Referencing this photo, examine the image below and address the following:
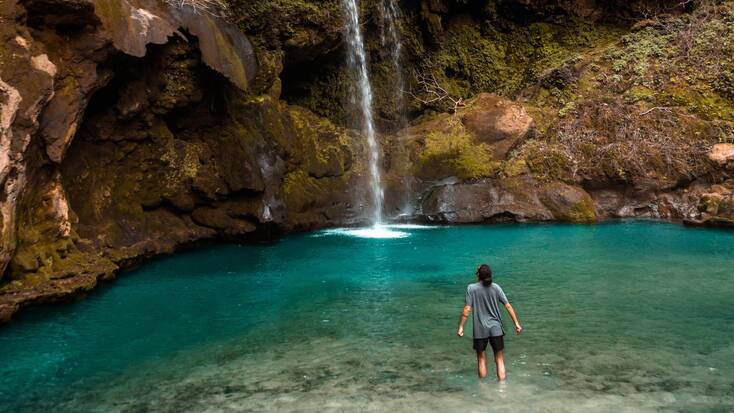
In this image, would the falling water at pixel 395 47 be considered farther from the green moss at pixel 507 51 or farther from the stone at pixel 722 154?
the stone at pixel 722 154

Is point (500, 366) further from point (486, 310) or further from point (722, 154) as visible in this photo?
point (722, 154)

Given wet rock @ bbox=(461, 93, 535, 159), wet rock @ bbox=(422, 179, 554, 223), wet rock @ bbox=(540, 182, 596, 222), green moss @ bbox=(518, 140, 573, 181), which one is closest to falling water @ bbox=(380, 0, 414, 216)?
wet rock @ bbox=(461, 93, 535, 159)

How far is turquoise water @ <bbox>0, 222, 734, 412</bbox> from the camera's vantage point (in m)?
6.86

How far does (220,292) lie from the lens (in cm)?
1249

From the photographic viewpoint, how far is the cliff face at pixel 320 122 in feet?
39.2

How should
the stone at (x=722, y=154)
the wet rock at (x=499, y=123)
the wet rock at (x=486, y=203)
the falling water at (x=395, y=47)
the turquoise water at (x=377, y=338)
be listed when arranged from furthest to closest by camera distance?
the falling water at (x=395, y=47) → the wet rock at (x=499, y=123) → the wet rock at (x=486, y=203) → the stone at (x=722, y=154) → the turquoise water at (x=377, y=338)

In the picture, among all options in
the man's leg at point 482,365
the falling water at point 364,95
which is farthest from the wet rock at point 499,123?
the man's leg at point 482,365

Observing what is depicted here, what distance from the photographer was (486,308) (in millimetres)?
6977

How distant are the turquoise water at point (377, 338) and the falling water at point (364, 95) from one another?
24.2 feet

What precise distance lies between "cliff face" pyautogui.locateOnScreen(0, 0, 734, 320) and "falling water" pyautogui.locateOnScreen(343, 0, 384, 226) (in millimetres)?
479

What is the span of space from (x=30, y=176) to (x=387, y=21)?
18.0 m

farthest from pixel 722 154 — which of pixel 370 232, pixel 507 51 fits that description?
pixel 370 232

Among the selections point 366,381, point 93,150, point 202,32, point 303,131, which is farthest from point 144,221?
point 366,381

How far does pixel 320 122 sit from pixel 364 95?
2.73m
